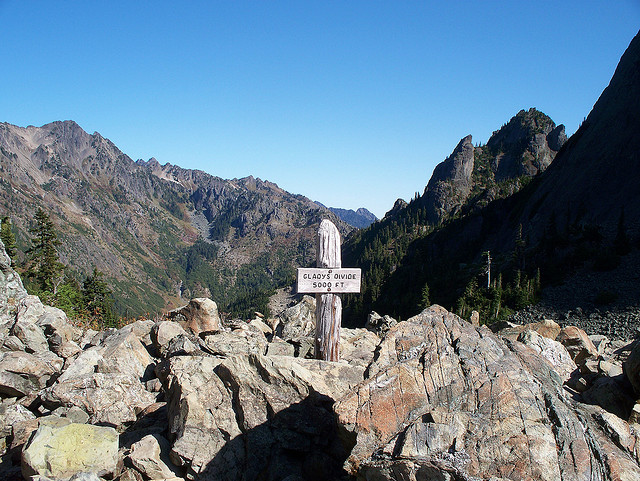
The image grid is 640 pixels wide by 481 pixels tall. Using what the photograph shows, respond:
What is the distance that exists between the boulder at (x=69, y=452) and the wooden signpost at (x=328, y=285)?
500 cm

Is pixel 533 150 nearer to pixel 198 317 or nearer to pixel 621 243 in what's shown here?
pixel 621 243

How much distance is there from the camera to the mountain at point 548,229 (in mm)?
58531

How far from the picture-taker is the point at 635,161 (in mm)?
67938

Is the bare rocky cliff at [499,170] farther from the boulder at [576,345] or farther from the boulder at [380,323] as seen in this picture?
the boulder at [576,345]

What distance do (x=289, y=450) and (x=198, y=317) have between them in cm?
1060

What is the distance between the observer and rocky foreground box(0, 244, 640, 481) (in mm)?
5082

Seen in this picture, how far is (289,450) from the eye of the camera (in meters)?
7.02

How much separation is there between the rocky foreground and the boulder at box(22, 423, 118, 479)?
0.06 feet

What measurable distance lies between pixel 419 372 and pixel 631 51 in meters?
122

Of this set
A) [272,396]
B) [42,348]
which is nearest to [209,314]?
[42,348]

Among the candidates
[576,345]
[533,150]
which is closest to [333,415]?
[576,345]

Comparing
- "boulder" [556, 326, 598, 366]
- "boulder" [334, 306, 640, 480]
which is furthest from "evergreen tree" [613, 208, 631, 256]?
"boulder" [334, 306, 640, 480]

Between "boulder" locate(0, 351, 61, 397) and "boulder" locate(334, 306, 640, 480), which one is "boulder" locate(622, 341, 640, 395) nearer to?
"boulder" locate(334, 306, 640, 480)

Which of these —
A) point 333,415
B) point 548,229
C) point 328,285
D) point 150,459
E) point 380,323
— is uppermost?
point 548,229
